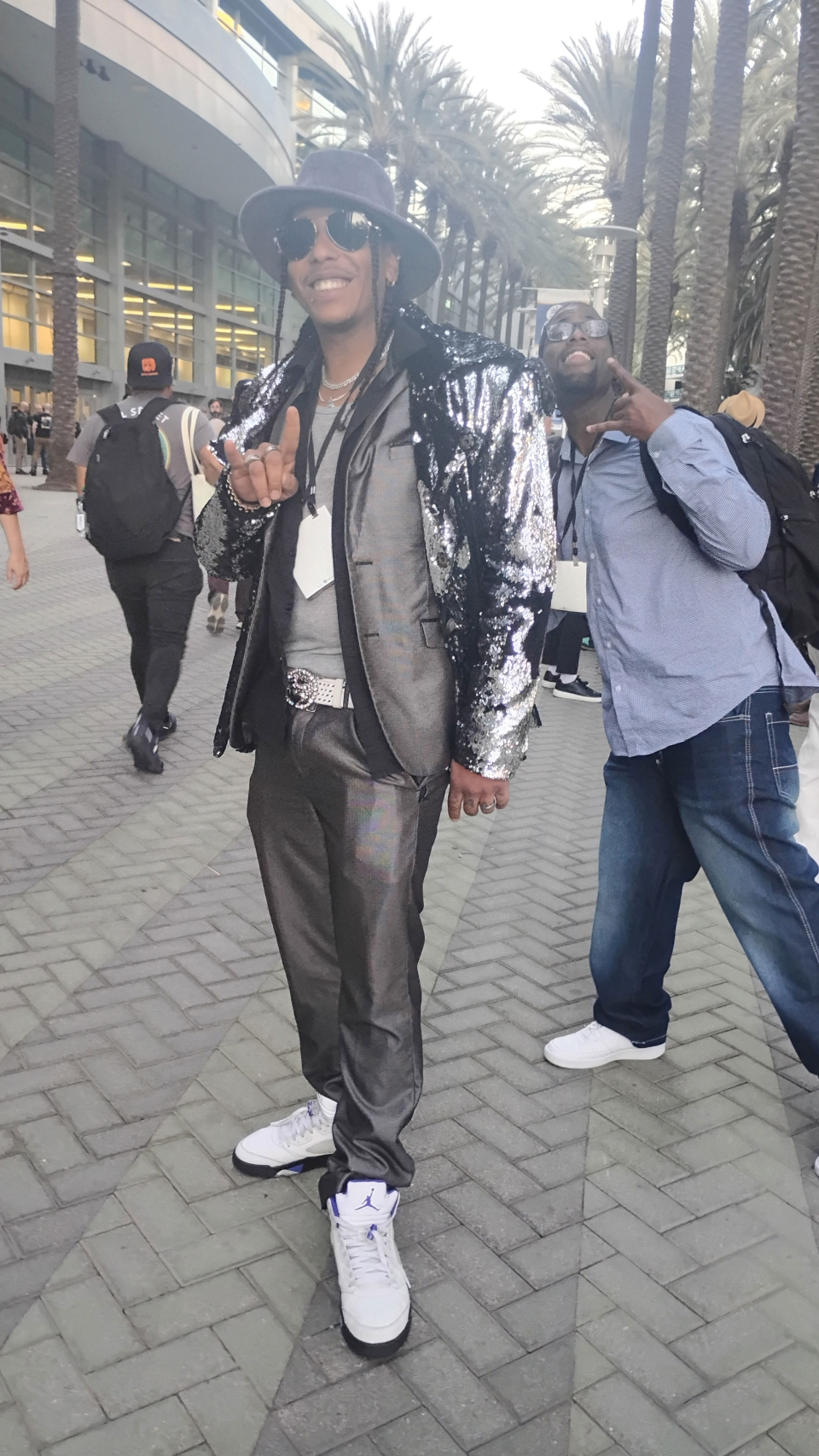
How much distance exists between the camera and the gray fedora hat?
7.82 feet

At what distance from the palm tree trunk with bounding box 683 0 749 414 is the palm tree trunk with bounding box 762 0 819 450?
2.98m

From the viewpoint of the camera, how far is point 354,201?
2350 mm

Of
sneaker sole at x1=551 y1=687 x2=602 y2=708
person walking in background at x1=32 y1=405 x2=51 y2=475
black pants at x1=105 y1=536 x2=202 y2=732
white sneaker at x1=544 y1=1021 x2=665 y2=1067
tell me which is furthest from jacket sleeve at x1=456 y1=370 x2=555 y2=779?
person walking in background at x1=32 y1=405 x2=51 y2=475

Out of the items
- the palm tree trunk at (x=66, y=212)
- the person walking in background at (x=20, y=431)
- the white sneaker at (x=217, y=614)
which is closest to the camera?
the white sneaker at (x=217, y=614)

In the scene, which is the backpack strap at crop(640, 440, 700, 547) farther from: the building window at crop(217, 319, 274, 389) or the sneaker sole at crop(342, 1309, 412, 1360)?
the building window at crop(217, 319, 274, 389)

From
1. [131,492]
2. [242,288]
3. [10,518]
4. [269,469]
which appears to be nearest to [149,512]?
[131,492]

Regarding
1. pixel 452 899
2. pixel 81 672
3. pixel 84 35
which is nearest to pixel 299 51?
pixel 84 35

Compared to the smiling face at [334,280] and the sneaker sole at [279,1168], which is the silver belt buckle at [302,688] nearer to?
the smiling face at [334,280]

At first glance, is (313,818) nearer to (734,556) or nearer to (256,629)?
(256,629)

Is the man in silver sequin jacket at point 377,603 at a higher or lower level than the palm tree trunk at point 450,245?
lower

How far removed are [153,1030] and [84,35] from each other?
3063 centimetres

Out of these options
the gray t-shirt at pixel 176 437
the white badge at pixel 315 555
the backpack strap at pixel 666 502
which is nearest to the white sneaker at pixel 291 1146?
the white badge at pixel 315 555

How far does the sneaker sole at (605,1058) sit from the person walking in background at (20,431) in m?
28.4

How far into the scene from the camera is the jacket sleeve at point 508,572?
2256mm
